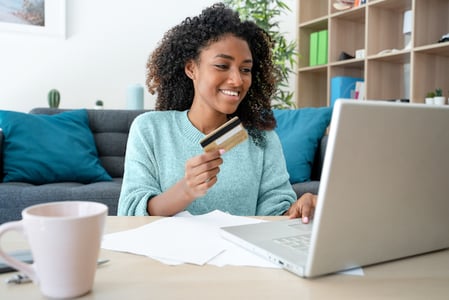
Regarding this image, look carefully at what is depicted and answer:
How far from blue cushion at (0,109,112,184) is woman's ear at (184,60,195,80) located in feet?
3.86

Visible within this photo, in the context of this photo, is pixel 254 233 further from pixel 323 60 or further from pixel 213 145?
pixel 323 60

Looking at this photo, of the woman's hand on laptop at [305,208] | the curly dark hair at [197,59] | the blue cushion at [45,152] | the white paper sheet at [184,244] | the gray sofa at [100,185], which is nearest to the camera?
the white paper sheet at [184,244]

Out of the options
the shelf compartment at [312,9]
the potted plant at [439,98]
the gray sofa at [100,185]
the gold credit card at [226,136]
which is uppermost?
the shelf compartment at [312,9]

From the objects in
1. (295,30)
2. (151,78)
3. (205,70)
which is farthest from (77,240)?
(295,30)

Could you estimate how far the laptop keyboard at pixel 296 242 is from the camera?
0.62 metres

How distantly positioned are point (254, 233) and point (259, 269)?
0.13 metres

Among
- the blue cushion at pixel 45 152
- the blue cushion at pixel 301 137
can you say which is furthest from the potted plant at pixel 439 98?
the blue cushion at pixel 45 152

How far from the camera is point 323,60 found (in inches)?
142

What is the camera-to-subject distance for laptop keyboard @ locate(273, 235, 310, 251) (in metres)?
0.62

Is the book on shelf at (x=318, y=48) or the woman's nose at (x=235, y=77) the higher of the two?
the book on shelf at (x=318, y=48)

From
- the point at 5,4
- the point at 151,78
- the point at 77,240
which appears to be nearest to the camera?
the point at 77,240

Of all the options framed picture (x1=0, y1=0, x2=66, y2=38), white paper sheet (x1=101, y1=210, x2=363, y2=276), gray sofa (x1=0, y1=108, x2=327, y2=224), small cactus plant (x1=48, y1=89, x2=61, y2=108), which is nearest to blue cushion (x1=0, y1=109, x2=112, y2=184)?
gray sofa (x1=0, y1=108, x2=327, y2=224)

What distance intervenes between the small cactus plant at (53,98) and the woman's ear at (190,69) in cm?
182

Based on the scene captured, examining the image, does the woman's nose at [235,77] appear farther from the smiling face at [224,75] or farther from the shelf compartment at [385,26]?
the shelf compartment at [385,26]
